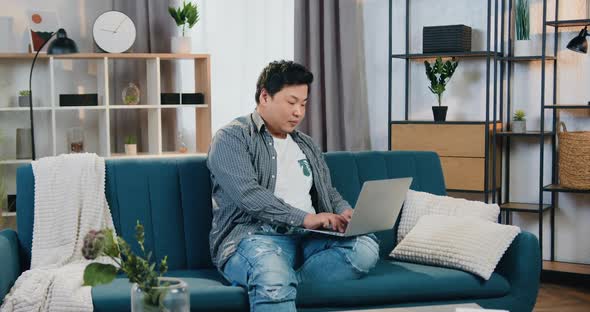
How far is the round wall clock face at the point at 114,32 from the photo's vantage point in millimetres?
4734

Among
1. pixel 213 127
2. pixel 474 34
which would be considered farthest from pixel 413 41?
pixel 213 127

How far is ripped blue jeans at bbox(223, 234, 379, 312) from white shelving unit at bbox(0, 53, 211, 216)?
2186 millimetres

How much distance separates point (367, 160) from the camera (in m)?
3.30

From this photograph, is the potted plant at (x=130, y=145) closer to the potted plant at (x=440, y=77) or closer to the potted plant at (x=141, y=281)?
the potted plant at (x=440, y=77)

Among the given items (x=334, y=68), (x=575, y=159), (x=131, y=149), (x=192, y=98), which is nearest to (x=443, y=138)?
(x=575, y=159)

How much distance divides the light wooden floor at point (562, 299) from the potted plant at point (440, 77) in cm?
109

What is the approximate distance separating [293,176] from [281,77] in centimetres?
37

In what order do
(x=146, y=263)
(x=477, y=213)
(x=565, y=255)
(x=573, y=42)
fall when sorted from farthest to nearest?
(x=565, y=255), (x=573, y=42), (x=477, y=213), (x=146, y=263)

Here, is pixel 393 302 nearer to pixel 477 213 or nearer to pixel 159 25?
pixel 477 213

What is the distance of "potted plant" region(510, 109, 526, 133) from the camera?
4.38 m

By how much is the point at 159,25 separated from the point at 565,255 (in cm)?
284

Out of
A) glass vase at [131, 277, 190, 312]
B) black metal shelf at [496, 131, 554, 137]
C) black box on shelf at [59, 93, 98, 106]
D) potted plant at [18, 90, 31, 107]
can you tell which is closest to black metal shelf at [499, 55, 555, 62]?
black metal shelf at [496, 131, 554, 137]

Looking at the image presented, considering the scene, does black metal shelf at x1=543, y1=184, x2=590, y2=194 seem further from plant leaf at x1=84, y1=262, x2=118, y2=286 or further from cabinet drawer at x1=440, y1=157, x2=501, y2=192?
plant leaf at x1=84, y1=262, x2=118, y2=286

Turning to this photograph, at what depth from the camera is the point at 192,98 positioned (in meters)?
4.84
